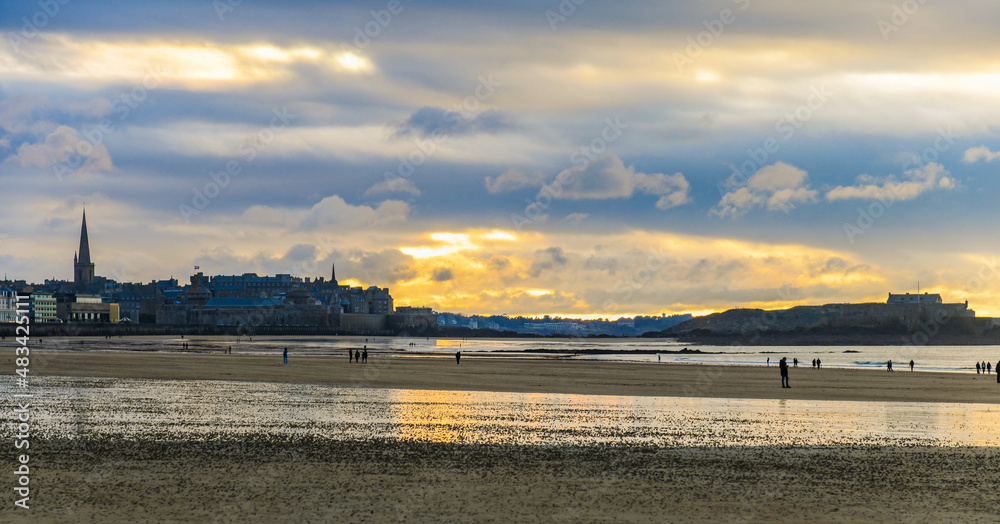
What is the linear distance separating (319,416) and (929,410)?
22.5 metres

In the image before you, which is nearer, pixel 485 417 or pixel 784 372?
pixel 485 417

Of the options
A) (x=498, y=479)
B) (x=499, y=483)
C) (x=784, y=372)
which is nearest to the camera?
(x=499, y=483)

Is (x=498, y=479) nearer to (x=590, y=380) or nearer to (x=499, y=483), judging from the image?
(x=499, y=483)

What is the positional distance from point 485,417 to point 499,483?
1104 cm

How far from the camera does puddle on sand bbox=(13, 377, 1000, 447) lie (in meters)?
22.1

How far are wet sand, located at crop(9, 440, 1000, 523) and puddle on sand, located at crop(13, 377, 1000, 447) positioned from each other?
6.10ft

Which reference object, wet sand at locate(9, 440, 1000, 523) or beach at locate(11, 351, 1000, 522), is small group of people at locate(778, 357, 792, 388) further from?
wet sand at locate(9, 440, 1000, 523)

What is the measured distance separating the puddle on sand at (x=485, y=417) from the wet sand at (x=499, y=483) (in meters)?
1.86

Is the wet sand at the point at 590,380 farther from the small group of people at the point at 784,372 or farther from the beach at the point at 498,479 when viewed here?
the beach at the point at 498,479

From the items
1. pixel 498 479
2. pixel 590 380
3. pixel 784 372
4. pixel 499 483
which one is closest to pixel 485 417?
pixel 498 479

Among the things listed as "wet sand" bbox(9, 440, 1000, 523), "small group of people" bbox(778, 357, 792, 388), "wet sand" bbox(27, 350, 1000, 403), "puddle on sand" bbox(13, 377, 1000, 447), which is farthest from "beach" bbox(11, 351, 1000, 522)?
"small group of people" bbox(778, 357, 792, 388)

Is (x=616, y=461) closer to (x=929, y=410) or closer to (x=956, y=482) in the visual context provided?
(x=956, y=482)

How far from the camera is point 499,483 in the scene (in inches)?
627

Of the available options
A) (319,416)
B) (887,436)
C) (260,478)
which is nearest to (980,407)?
(887,436)
